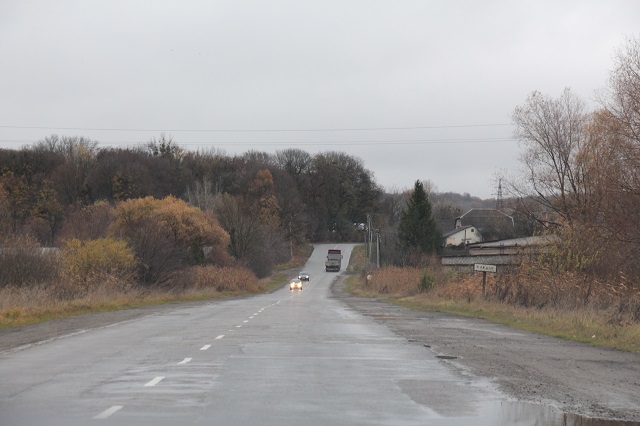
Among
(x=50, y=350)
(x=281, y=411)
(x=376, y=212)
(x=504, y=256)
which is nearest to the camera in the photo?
(x=281, y=411)

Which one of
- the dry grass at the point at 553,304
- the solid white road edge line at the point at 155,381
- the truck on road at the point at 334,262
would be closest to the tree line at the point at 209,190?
the truck on road at the point at 334,262

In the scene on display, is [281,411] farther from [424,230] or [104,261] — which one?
[424,230]

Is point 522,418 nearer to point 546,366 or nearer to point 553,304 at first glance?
point 546,366

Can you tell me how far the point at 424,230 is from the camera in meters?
99.6

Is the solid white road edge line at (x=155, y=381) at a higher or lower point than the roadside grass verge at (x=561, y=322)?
higher

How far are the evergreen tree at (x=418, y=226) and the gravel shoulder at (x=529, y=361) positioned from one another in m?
69.3

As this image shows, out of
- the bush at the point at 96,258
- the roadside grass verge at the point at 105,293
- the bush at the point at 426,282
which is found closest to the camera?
the roadside grass verge at the point at 105,293

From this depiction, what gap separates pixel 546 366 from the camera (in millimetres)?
16016

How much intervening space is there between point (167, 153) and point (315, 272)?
3189cm

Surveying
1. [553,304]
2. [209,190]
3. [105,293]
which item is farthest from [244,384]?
[209,190]

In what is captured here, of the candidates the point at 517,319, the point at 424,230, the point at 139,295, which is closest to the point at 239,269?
the point at 424,230

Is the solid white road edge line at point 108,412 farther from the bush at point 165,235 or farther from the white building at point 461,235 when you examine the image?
the white building at point 461,235

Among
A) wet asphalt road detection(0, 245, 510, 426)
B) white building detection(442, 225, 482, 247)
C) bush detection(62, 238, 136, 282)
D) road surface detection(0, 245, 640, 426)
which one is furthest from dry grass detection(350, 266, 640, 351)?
white building detection(442, 225, 482, 247)

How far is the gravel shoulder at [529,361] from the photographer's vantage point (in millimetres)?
11695
